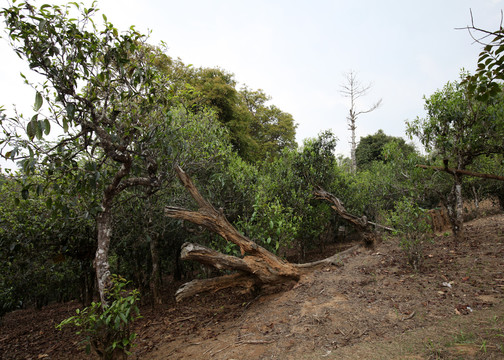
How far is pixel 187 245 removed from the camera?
5102 mm

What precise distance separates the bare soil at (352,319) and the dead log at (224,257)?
0.56 metres

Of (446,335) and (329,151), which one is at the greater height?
(329,151)

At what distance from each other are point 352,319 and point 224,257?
2548mm

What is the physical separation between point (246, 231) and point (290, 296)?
2.02 m

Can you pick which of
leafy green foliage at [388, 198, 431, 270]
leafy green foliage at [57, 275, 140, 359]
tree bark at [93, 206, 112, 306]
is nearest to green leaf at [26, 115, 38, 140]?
tree bark at [93, 206, 112, 306]

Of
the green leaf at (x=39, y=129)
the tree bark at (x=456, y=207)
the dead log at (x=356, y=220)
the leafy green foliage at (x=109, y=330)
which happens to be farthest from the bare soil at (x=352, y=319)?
the green leaf at (x=39, y=129)

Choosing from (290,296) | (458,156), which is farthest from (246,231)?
(458,156)

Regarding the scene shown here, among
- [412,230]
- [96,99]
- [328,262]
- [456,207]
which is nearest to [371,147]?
[456,207]

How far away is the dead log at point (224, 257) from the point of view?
16.6 feet

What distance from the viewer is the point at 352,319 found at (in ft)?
13.9

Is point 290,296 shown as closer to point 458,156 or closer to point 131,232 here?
point 131,232

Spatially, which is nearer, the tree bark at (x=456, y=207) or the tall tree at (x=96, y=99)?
the tall tree at (x=96, y=99)

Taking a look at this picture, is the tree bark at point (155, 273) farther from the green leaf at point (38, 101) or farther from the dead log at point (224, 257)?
the green leaf at point (38, 101)

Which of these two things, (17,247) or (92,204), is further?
(17,247)
